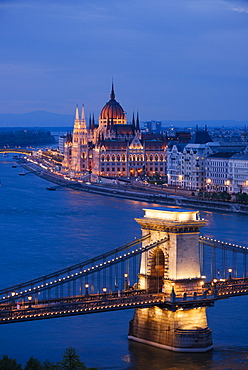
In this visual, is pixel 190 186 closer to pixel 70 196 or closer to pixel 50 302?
pixel 70 196

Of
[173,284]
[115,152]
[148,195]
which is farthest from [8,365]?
[115,152]

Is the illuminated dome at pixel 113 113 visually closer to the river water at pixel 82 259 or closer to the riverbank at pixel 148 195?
the riverbank at pixel 148 195

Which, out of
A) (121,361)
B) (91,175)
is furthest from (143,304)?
(91,175)

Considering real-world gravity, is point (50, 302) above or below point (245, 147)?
below

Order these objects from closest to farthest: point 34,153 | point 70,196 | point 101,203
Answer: point 101,203 < point 70,196 < point 34,153

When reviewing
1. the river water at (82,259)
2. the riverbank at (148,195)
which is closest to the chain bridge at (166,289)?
the river water at (82,259)

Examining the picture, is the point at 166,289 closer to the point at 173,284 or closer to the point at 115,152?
the point at 173,284

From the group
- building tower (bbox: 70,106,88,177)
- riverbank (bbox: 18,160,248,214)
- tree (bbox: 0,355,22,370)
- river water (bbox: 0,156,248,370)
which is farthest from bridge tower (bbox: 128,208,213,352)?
building tower (bbox: 70,106,88,177)
